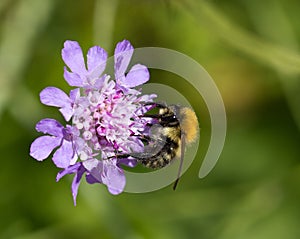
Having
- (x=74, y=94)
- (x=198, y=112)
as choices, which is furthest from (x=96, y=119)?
(x=198, y=112)

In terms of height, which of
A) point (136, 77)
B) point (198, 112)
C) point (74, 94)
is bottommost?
point (74, 94)

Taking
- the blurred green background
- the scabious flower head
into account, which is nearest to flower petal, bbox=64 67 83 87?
the scabious flower head

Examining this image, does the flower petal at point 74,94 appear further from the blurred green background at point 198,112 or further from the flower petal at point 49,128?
the blurred green background at point 198,112

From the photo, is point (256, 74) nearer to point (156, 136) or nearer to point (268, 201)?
point (268, 201)

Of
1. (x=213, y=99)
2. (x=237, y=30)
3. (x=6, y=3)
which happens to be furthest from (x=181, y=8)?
(x=6, y=3)

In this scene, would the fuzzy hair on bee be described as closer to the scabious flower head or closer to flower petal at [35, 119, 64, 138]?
the scabious flower head

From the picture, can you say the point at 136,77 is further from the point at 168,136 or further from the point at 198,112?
the point at 198,112
